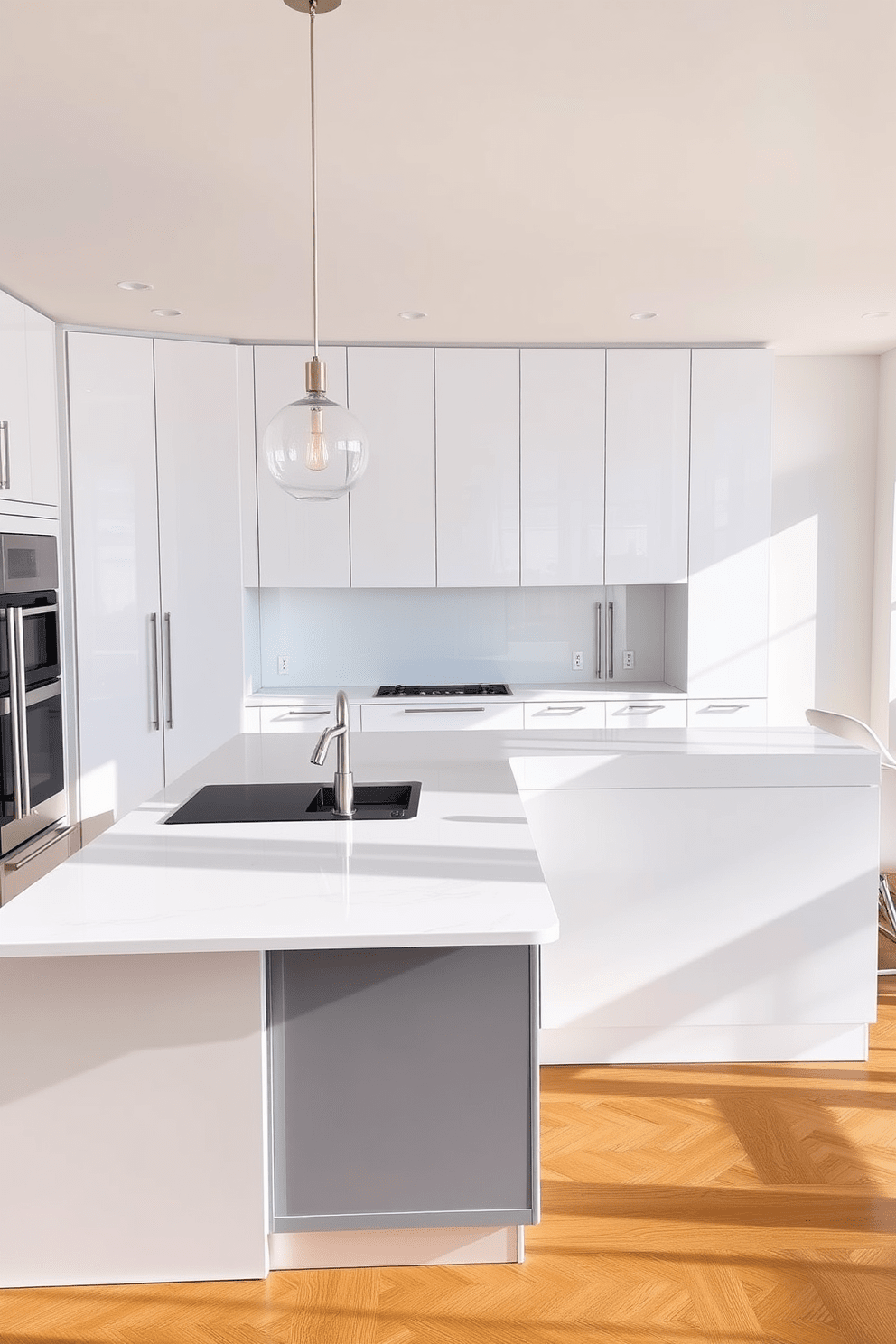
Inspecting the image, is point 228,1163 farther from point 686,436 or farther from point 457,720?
point 686,436

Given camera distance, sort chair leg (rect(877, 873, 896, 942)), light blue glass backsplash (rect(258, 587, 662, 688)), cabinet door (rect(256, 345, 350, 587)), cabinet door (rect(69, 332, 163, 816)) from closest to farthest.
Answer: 1. chair leg (rect(877, 873, 896, 942))
2. cabinet door (rect(69, 332, 163, 816))
3. cabinet door (rect(256, 345, 350, 587))
4. light blue glass backsplash (rect(258, 587, 662, 688))

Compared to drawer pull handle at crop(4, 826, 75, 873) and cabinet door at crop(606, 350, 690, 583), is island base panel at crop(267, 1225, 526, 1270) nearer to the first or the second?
drawer pull handle at crop(4, 826, 75, 873)

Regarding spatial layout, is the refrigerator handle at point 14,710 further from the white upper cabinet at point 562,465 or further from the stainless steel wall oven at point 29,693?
the white upper cabinet at point 562,465

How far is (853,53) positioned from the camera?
2268 millimetres

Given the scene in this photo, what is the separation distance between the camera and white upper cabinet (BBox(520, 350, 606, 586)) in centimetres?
502

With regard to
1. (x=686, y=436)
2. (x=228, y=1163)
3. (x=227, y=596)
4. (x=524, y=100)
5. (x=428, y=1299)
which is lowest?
(x=428, y=1299)

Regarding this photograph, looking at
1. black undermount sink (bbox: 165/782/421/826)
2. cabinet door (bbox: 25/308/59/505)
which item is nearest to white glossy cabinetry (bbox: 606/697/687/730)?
black undermount sink (bbox: 165/782/421/826)

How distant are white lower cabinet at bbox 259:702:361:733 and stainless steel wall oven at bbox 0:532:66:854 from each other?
92 cm

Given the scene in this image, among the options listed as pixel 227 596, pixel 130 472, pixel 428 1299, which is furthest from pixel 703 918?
pixel 130 472

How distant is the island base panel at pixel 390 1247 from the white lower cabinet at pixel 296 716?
118 inches

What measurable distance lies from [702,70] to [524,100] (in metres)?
0.40

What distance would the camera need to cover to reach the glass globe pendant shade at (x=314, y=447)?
2.15 m

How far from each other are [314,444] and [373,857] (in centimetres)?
84

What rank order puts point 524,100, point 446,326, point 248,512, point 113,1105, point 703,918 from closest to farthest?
1. point 113,1105
2. point 524,100
3. point 703,918
4. point 446,326
5. point 248,512
